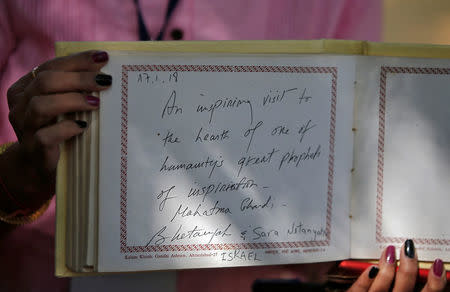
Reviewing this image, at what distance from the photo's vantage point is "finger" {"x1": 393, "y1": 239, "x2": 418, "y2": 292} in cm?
82

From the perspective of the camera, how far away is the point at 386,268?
823 mm

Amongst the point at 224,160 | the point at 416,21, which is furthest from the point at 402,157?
the point at 416,21

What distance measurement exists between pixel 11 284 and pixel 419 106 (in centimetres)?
84

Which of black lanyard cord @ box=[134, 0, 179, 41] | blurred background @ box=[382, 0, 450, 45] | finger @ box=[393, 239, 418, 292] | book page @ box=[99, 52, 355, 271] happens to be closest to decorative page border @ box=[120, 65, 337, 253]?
book page @ box=[99, 52, 355, 271]

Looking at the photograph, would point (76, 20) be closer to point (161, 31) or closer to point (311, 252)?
point (161, 31)

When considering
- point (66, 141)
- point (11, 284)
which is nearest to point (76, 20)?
point (66, 141)

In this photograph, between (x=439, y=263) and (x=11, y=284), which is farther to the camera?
(x=11, y=284)

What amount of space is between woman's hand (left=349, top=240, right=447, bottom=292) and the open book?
21mm

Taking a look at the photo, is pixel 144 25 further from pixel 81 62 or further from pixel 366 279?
pixel 366 279

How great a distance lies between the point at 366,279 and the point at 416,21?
22.8 inches

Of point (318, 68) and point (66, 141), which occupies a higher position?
point (318, 68)

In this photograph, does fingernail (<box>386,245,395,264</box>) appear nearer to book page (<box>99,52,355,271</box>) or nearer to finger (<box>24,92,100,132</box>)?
book page (<box>99,52,355,271</box>)

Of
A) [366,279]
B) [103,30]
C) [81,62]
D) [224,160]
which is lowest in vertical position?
[366,279]

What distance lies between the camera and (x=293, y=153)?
0.81 meters
